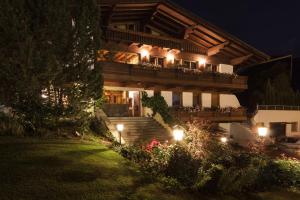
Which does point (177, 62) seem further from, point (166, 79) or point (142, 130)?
point (142, 130)

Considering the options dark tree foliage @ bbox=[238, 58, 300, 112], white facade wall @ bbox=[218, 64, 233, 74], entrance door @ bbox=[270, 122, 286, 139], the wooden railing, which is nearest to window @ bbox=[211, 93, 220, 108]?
white facade wall @ bbox=[218, 64, 233, 74]

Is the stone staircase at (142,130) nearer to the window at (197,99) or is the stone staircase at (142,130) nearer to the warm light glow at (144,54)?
the warm light glow at (144,54)

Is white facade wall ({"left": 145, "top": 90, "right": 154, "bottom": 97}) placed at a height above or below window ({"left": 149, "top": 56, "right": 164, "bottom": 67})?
below

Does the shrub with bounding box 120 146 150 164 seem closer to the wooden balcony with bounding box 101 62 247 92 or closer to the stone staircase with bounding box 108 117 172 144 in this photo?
the stone staircase with bounding box 108 117 172 144

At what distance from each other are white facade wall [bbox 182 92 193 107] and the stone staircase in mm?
6638

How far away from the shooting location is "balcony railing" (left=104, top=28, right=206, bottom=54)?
82.1 feet

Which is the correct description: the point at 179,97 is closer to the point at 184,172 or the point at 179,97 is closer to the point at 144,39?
the point at 144,39

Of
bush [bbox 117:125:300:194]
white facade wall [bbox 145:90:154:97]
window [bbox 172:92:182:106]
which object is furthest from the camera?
window [bbox 172:92:182:106]

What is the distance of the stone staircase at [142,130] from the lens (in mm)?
20036

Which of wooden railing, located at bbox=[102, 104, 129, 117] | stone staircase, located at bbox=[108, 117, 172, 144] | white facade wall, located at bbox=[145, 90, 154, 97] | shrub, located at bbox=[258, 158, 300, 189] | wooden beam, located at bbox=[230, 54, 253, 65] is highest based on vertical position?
wooden beam, located at bbox=[230, 54, 253, 65]

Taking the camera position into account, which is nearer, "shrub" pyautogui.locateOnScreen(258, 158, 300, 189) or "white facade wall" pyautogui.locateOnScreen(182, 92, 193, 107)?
"shrub" pyautogui.locateOnScreen(258, 158, 300, 189)

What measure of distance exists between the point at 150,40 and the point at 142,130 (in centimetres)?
879

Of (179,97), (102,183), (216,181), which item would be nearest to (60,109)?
(102,183)

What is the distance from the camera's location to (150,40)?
2677cm
